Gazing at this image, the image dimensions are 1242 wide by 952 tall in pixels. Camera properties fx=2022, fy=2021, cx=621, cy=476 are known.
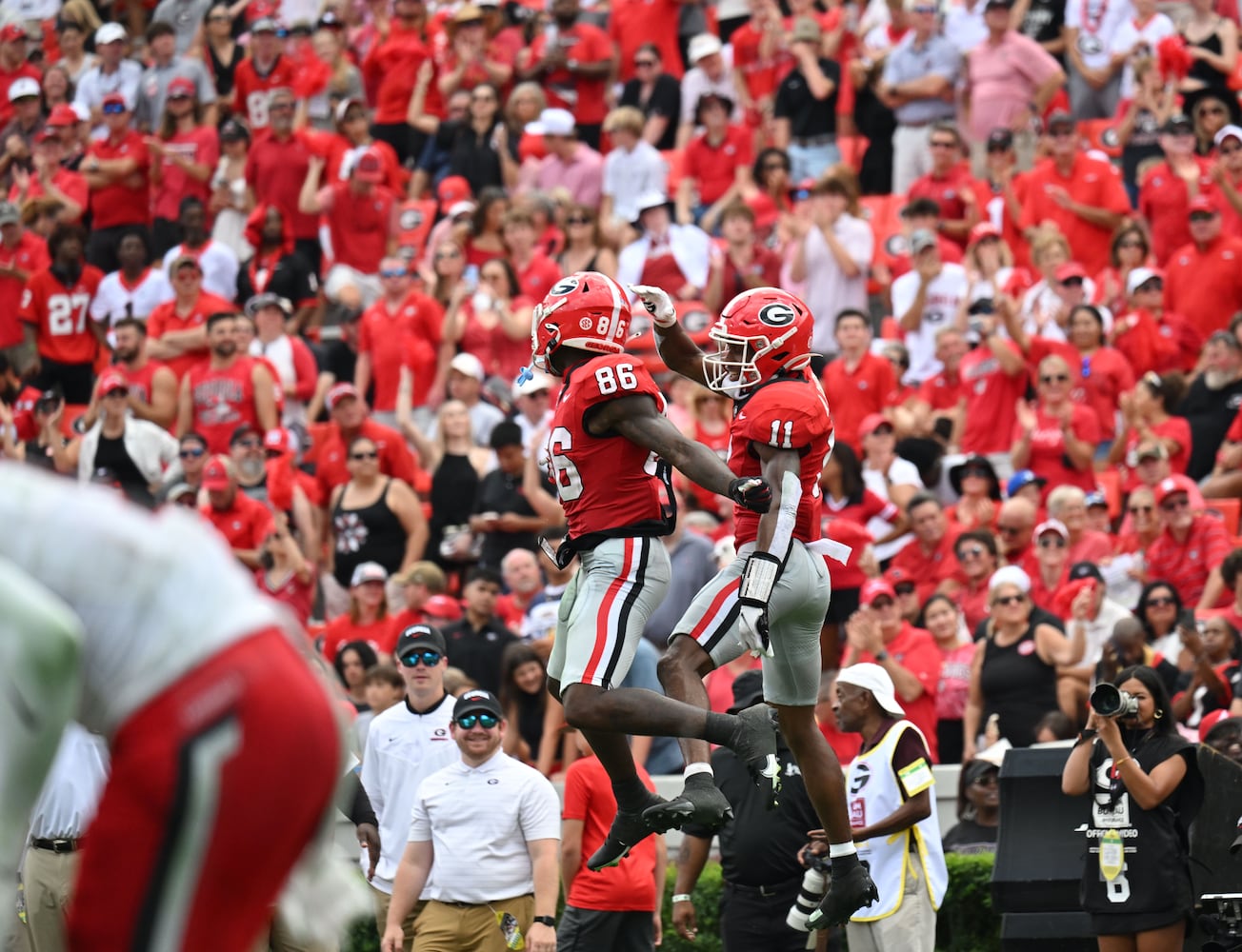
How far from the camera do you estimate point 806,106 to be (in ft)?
63.0

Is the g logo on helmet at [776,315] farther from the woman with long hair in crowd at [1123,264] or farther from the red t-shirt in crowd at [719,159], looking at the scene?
the red t-shirt in crowd at [719,159]

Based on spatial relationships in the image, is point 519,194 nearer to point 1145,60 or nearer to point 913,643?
point 1145,60

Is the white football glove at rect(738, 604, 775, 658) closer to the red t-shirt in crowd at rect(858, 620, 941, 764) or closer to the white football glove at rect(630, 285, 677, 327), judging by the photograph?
the white football glove at rect(630, 285, 677, 327)

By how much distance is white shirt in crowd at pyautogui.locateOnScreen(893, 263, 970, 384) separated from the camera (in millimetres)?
16359

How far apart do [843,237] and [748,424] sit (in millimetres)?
9300

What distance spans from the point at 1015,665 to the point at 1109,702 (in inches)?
118

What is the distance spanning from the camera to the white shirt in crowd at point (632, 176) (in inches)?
745

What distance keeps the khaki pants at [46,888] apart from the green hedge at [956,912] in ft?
7.13

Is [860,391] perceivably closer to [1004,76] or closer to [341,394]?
[341,394]

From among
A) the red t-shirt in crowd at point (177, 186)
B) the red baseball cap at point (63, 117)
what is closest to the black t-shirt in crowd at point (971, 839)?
the red t-shirt in crowd at point (177, 186)

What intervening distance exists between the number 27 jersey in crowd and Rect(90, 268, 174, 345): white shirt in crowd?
1199cm

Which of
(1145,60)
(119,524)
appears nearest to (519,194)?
(1145,60)

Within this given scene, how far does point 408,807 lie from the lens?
11.0 meters

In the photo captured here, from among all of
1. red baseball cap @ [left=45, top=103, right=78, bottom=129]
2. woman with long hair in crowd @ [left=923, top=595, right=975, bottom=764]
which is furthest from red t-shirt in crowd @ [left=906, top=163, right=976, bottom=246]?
red baseball cap @ [left=45, top=103, right=78, bottom=129]
